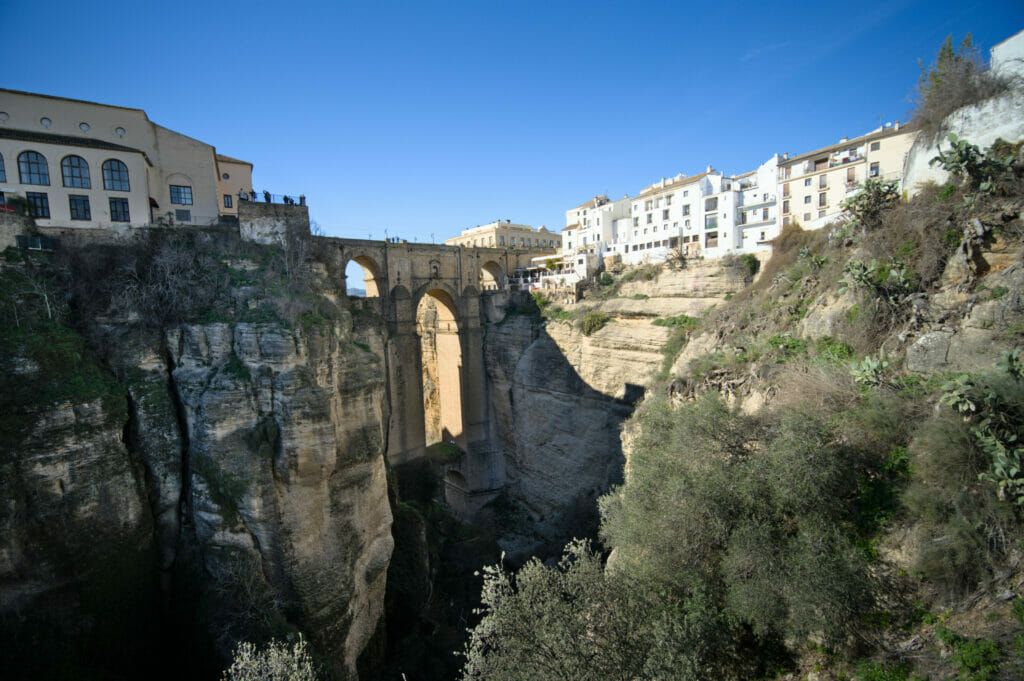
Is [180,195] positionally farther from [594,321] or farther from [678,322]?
[678,322]

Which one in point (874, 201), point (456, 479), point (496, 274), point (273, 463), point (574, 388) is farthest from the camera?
point (496, 274)

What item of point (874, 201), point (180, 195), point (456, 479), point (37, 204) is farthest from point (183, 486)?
point (456, 479)

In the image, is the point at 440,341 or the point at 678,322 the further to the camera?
the point at 440,341

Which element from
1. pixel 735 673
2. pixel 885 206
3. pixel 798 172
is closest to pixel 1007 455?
pixel 735 673

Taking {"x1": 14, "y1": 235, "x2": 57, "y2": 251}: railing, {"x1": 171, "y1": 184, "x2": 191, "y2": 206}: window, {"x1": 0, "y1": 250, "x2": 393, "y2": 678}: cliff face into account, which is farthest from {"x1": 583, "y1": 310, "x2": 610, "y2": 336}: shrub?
{"x1": 14, "y1": 235, "x2": 57, "y2": 251}: railing

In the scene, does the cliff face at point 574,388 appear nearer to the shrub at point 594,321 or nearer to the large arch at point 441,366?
the shrub at point 594,321

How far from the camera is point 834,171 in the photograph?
18812 millimetres

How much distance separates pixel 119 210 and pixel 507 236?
3472 cm

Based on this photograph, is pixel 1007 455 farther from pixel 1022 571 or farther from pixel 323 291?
pixel 323 291

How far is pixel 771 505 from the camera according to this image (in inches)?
272

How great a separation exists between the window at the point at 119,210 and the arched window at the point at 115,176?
319 millimetres

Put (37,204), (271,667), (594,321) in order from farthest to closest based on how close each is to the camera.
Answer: (594,321), (37,204), (271,667)

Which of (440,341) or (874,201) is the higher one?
(874,201)

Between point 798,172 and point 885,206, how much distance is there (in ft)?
36.7
